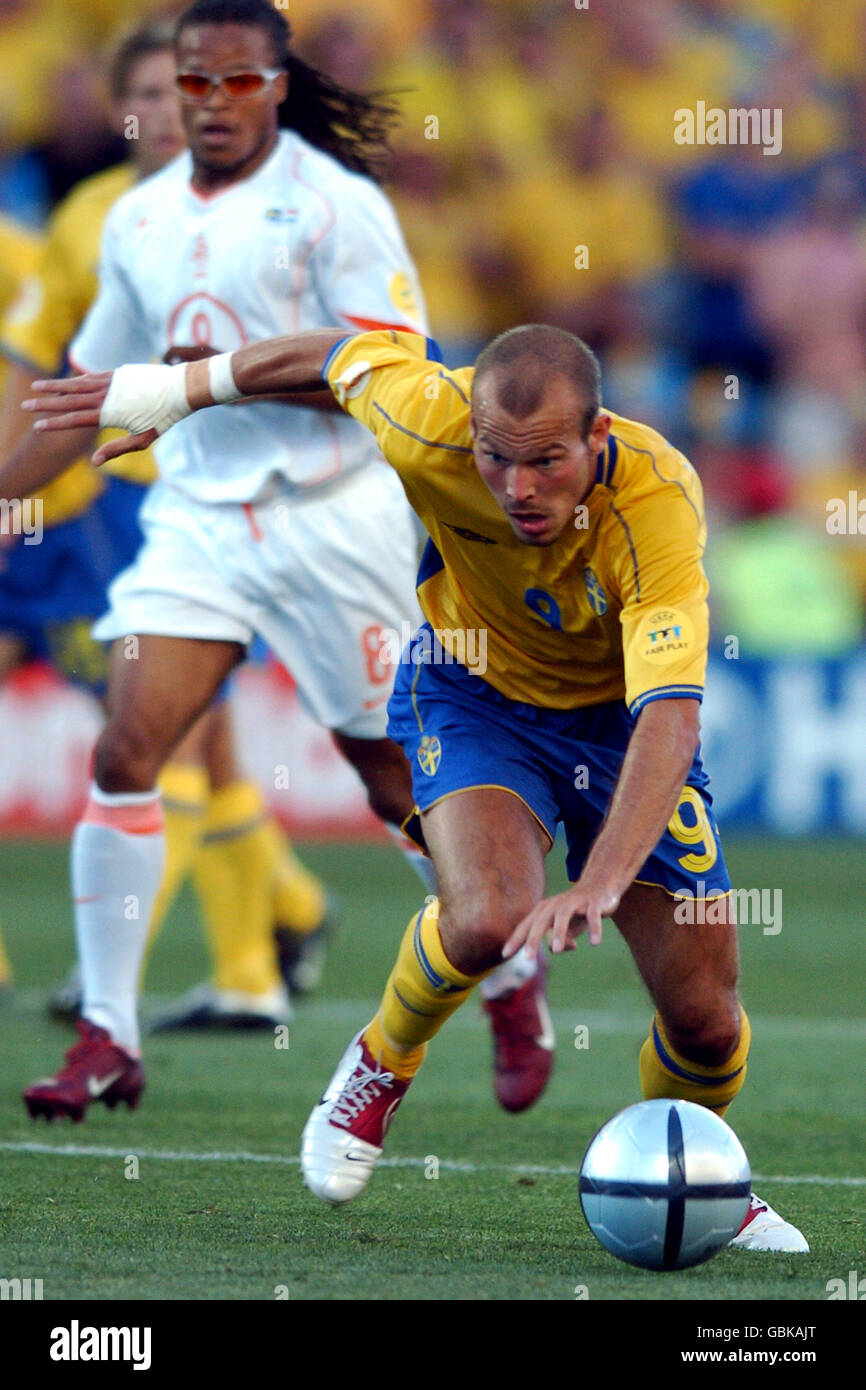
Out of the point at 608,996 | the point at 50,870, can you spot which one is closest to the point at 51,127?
the point at 50,870

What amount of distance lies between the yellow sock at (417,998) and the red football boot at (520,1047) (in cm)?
115

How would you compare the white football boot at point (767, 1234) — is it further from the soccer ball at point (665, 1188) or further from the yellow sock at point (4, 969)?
the yellow sock at point (4, 969)

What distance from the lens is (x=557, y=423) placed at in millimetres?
3646

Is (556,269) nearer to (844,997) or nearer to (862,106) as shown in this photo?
(862,106)

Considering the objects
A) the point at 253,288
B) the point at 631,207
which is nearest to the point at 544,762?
the point at 253,288

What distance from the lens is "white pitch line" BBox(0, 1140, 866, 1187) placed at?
4.76 m

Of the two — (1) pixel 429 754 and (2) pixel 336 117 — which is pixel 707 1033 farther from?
(2) pixel 336 117

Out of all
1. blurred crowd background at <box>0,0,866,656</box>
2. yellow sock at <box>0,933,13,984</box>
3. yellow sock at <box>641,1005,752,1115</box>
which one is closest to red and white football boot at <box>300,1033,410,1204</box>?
yellow sock at <box>641,1005,752,1115</box>

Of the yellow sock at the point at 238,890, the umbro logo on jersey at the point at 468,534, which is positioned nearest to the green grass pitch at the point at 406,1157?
the yellow sock at the point at 238,890

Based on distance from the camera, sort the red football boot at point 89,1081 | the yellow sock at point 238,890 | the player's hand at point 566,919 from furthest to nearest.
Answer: the yellow sock at point 238,890
the red football boot at point 89,1081
the player's hand at point 566,919

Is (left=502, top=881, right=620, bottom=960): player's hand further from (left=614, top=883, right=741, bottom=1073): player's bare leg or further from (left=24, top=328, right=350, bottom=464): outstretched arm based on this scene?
(left=24, top=328, right=350, bottom=464): outstretched arm

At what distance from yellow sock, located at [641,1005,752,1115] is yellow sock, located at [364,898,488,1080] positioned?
41cm

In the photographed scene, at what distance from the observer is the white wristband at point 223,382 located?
4.27 metres

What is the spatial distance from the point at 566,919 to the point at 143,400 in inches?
59.4
